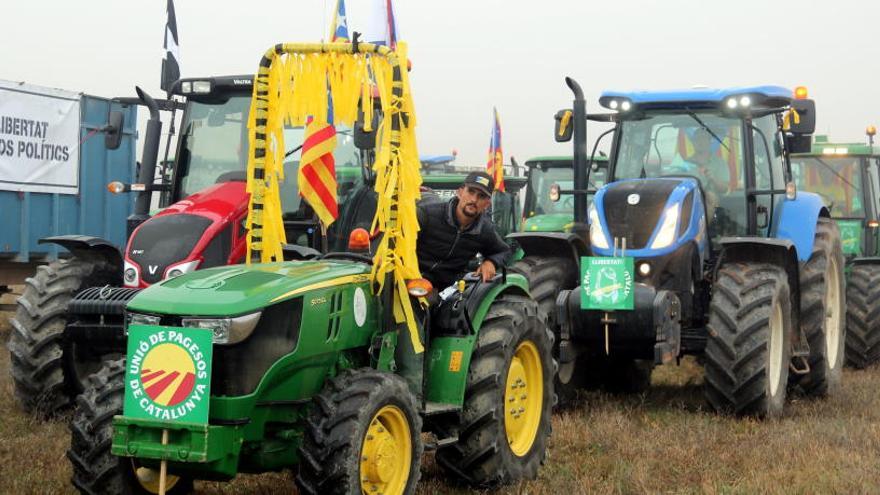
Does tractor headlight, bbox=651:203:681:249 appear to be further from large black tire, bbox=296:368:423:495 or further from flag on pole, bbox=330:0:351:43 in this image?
flag on pole, bbox=330:0:351:43

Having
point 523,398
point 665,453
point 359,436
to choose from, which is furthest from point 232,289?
point 665,453

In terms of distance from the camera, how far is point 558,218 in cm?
1603

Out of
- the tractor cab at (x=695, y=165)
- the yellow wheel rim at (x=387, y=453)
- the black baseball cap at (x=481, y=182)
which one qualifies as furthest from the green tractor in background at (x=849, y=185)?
the yellow wheel rim at (x=387, y=453)

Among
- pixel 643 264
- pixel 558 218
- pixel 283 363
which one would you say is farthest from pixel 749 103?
pixel 558 218

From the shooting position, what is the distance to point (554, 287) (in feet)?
29.7

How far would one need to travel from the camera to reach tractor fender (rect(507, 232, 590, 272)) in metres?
9.23

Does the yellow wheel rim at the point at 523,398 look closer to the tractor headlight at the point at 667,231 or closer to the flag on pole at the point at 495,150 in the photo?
the tractor headlight at the point at 667,231

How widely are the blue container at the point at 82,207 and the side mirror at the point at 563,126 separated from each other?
17.7 ft

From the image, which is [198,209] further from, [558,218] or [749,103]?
[558,218]

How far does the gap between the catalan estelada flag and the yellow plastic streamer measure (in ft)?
0.70

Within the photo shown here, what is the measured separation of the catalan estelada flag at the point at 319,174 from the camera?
650 cm

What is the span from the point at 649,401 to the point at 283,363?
17.1 ft

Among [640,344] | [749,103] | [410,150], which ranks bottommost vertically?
[640,344]

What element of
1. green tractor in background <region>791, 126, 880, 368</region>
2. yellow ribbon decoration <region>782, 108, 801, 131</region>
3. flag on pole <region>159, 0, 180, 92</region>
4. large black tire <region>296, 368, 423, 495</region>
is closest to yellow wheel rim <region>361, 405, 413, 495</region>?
large black tire <region>296, 368, 423, 495</region>
